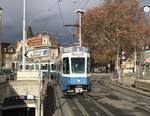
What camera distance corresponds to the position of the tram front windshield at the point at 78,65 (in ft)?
108

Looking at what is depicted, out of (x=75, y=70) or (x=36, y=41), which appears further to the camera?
(x=75, y=70)

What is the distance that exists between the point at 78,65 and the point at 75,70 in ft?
1.60

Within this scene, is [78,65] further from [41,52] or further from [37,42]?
[37,42]

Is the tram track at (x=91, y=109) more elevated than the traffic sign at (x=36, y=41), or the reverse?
the traffic sign at (x=36, y=41)

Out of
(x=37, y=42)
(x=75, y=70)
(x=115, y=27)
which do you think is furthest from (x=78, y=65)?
(x=115, y=27)

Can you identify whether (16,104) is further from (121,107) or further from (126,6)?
(126,6)

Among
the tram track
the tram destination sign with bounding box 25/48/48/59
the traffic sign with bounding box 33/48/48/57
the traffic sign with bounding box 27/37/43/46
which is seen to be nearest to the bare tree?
the tram track

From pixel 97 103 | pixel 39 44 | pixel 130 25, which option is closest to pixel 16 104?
pixel 97 103

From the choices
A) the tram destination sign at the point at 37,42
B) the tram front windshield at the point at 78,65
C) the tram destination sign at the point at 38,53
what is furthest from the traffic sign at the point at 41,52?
the tram front windshield at the point at 78,65

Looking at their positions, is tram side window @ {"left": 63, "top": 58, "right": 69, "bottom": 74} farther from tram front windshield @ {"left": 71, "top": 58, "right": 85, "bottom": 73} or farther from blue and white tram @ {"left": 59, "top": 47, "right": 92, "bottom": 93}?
tram front windshield @ {"left": 71, "top": 58, "right": 85, "bottom": 73}

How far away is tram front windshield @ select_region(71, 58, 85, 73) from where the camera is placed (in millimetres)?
32906

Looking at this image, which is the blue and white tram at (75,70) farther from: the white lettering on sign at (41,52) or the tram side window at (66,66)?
the white lettering on sign at (41,52)

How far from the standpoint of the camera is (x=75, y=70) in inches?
1294

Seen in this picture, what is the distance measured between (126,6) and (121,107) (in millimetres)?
48717
